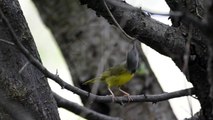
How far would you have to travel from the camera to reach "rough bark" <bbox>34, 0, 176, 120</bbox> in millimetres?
5457

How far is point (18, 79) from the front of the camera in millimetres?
2943

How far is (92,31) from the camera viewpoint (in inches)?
225

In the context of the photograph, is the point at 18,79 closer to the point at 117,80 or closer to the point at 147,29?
the point at 147,29

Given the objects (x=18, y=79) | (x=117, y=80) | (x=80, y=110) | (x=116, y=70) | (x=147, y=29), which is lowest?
(x=117, y=80)

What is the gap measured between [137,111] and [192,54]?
2697 millimetres

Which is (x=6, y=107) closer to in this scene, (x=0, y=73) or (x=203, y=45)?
(x=0, y=73)

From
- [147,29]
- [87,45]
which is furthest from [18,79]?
[87,45]

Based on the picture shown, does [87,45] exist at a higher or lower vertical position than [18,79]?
lower

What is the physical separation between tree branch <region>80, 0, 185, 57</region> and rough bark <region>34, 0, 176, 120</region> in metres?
2.51

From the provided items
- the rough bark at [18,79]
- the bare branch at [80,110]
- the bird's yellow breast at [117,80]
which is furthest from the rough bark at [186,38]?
the bird's yellow breast at [117,80]

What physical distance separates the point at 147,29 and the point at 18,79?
70cm

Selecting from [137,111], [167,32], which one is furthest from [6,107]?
[137,111]

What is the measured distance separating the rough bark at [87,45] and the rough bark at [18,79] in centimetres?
235

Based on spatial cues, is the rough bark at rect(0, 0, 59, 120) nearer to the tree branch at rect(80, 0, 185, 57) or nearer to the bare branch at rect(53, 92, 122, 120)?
the tree branch at rect(80, 0, 185, 57)
